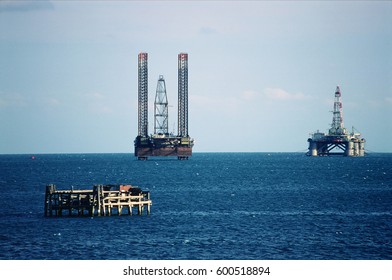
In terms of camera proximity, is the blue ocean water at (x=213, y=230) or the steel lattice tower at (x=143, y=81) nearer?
the blue ocean water at (x=213, y=230)

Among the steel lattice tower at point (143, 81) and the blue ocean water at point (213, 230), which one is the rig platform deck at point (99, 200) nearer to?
A: the blue ocean water at point (213, 230)

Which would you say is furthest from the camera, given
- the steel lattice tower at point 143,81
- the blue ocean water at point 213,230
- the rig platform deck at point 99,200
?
the steel lattice tower at point 143,81

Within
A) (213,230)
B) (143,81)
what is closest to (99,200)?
(213,230)

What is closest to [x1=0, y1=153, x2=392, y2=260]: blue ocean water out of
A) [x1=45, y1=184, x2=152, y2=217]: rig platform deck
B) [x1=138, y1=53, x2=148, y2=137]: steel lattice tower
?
[x1=45, y1=184, x2=152, y2=217]: rig platform deck

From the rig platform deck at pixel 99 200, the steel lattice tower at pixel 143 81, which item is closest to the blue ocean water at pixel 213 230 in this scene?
the rig platform deck at pixel 99 200

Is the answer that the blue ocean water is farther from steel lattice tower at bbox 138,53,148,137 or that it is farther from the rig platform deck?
steel lattice tower at bbox 138,53,148,137

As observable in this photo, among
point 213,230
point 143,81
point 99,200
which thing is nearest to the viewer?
point 213,230

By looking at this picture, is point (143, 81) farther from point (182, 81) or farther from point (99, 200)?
point (99, 200)
